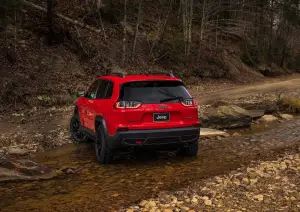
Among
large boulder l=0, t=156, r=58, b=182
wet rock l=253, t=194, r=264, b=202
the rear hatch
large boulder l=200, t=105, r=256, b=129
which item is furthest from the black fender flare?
large boulder l=200, t=105, r=256, b=129

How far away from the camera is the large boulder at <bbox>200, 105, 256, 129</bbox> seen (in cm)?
1221

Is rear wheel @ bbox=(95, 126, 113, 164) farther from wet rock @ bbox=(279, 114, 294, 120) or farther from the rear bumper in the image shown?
wet rock @ bbox=(279, 114, 294, 120)

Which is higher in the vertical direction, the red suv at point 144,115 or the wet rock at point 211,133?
the red suv at point 144,115

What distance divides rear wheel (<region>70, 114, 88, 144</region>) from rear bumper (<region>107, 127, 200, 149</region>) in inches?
124

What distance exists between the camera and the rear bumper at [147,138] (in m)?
6.99

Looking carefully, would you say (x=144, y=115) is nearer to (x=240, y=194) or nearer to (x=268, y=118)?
(x=240, y=194)

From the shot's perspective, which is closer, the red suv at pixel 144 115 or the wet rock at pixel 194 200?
the wet rock at pixel 194 200

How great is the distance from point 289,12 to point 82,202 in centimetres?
3711

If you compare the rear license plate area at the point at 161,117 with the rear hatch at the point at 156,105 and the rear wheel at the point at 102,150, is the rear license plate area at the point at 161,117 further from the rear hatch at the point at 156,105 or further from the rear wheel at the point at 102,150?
the rear wheel at the point at 102,150

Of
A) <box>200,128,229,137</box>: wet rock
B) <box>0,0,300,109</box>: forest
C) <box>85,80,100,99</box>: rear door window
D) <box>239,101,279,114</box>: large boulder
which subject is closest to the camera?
<box>85,80,100,99</box>: rear door window

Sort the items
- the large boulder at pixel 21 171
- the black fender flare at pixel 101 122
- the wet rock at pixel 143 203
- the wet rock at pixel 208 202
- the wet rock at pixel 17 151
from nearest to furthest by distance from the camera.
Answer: the wet rock at pixel 208 202 < the wet rock at pixel 143 203 < the large boulder at pixel 21 171 < the black fender flare at pixel 101 122 < the wet rock at pixel 17 151

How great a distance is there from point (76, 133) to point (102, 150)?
119 inches

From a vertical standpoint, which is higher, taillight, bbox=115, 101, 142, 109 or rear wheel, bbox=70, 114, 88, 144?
taillight, bbox=115, 101, 142, 109

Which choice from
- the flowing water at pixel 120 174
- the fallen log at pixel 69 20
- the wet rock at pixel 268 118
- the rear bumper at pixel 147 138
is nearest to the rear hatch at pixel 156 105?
the rear bumper at pixel 147 138
